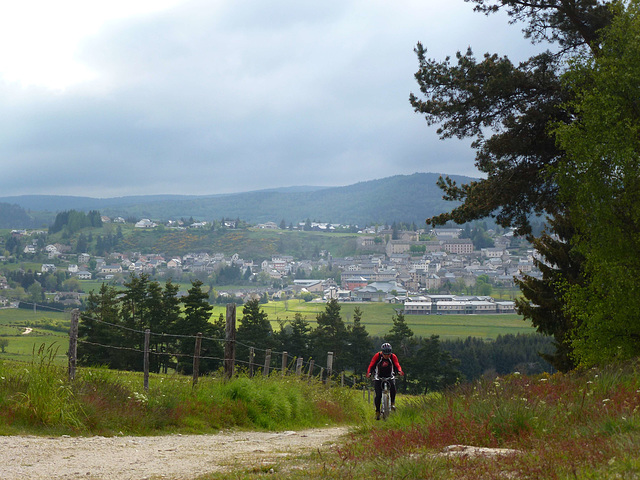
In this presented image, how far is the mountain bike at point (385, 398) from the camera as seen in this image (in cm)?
1323

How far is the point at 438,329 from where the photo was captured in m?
138

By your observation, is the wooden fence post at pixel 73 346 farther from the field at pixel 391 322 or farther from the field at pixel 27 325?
the field at pixel 391 322

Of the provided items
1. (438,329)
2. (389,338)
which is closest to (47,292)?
(438,329)

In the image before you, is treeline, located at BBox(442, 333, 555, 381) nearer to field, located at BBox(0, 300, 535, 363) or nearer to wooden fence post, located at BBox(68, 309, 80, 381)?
field, located at BBox(0, 300, 535, 363)

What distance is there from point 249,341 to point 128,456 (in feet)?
199

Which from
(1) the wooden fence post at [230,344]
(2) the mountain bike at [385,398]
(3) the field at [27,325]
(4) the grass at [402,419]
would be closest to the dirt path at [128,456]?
(4) the grass at [402,419]

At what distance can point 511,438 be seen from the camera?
23.6ft

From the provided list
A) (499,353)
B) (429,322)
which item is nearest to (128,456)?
(499,353)

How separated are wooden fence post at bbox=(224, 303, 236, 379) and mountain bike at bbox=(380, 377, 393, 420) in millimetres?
3439

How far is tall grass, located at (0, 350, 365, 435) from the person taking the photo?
9328 mm

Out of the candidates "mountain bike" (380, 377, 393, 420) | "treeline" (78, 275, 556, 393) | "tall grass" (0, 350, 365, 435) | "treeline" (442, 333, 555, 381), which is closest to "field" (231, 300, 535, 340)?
"treeline" (442, 333, 555, 381)

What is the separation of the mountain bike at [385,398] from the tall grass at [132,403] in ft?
6.99

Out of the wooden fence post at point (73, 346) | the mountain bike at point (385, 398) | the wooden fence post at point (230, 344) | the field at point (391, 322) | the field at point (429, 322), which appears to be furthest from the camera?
the field at point (429, 322)

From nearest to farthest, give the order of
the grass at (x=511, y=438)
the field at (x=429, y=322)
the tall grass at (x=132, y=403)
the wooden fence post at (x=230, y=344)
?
the grass at (x=511, y=438) < the tall grass at (x=132, y=403) < the wooden fence post at (x=230, y=344) < the field at (x=429, y=322)
